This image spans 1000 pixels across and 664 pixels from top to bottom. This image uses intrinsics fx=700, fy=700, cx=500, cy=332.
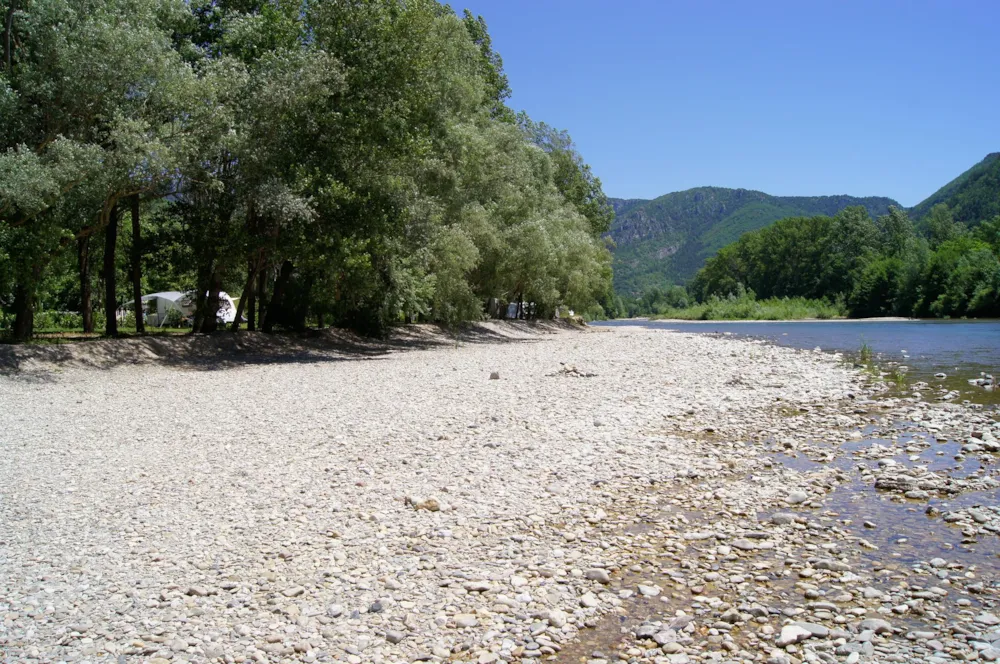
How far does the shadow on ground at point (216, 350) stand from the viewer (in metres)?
17.4

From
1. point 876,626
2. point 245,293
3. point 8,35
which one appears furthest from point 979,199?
point 876,626

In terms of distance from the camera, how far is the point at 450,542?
245 inches

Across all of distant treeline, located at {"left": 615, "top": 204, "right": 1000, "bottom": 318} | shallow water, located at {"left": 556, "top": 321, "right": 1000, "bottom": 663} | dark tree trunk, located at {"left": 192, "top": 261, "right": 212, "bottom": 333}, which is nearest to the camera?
shallow water, located at {"left": 556, "top": 321, "right": 1000, "bottom": 663}

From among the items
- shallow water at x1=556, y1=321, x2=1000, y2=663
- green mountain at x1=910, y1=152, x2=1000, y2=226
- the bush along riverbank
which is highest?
green mountain at x1=910, y1=152, x2=1000, y2=226

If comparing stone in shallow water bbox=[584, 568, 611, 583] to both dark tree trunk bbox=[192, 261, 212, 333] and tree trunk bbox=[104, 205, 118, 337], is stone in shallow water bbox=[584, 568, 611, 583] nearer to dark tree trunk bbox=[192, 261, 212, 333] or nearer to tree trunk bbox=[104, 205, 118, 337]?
dark tree trunk bbox=[192, 261, 212, 333]

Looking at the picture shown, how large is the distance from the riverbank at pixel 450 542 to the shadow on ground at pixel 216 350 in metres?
Result: 5.75

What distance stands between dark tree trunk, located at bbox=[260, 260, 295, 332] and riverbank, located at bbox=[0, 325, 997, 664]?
15882 mm

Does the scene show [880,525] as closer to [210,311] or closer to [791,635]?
[791,635]

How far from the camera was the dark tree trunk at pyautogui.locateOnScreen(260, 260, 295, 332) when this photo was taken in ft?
92.2

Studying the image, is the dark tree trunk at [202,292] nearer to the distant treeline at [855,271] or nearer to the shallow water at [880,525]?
the shallow water at [880,525]

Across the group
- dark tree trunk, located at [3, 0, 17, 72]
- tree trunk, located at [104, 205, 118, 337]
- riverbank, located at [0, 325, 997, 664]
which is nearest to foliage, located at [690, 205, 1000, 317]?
riverbank, located at [0, 325, 997, 664]

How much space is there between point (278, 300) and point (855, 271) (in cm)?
11604

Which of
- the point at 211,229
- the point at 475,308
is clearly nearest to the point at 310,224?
the point at 211,229

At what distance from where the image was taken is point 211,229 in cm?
2205
